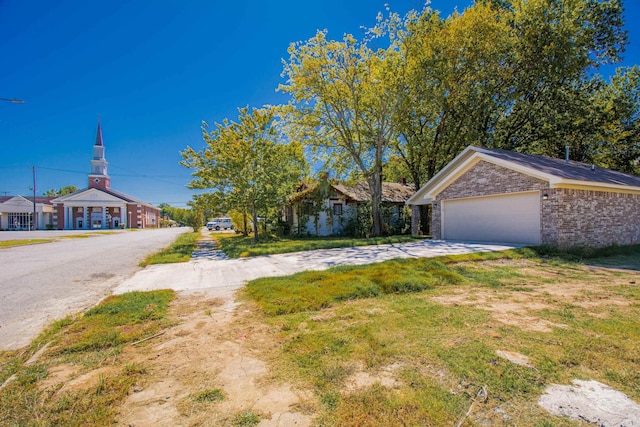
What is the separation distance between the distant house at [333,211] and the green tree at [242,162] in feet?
16.1

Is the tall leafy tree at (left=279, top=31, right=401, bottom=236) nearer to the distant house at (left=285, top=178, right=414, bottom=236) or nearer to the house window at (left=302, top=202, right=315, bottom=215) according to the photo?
the distant house at (left=285, top=178, right=414, bottom=236)

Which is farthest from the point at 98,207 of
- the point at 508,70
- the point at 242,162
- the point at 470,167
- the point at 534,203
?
the point at 534,203

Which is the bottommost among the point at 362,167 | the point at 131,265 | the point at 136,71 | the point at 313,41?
the point at 131,265

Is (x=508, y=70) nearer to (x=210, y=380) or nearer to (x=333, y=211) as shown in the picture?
(x=333, y=211)

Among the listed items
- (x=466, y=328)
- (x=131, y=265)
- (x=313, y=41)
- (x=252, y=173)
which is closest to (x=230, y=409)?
(x=466, y=328)

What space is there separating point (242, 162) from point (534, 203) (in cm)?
1255

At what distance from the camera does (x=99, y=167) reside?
175 ft

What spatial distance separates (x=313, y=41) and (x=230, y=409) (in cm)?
1866

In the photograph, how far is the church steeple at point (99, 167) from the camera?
5259 cm

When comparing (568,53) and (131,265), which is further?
(568,53)

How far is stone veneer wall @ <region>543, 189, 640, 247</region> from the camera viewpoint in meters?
10.2

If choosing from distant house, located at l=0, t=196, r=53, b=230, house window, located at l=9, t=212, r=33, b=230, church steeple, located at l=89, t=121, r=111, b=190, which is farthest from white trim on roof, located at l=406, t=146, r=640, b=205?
house window, located at l=9, t=212, r=33, b=230

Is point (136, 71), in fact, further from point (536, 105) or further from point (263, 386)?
point (536, 105)

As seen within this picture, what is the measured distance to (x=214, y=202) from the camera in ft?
49.5
